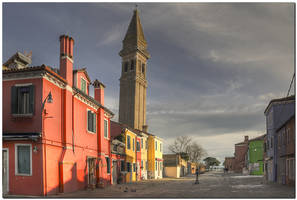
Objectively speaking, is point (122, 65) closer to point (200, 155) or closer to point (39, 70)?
point (200, 155)

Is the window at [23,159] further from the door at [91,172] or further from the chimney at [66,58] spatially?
the door at [91,172]

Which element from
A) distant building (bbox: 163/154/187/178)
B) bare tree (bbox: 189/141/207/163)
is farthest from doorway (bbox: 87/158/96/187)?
bare tree (bbox: 189/141/207/163)

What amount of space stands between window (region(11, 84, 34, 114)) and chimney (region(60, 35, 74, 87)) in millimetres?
2563

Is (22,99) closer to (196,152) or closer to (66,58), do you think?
(66,58)

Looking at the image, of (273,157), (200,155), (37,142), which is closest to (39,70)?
(37,142)

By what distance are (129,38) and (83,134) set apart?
59.5 metres

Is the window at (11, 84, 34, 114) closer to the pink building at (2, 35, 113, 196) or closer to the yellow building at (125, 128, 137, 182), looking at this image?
the pink building at (2, 35, 113, 196)

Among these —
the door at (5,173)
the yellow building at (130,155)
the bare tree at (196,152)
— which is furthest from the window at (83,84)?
the bare tree at (196,152)

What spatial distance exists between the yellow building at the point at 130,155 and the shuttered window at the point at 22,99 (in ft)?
60.6

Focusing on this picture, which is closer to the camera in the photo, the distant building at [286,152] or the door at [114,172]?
the distant building at [286,152]

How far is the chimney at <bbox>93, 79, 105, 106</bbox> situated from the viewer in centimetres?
2447

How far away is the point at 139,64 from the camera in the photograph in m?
74.5

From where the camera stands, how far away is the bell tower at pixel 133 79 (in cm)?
7056

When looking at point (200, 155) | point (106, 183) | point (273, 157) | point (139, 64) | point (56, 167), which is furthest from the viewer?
point (200, 155)
